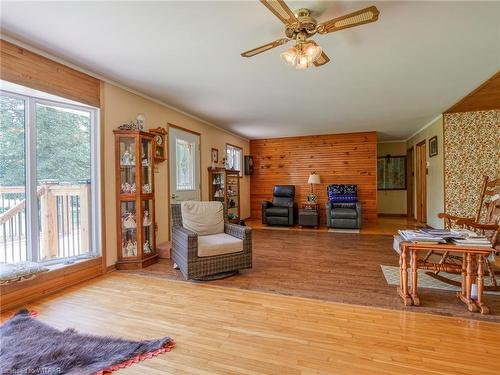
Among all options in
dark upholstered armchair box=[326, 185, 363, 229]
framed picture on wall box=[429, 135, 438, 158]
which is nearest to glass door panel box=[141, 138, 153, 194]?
dark upholstered armchair box=[326, 185, 363, 229]

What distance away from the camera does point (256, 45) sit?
2480 mm

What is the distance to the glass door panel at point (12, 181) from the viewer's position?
2480mm

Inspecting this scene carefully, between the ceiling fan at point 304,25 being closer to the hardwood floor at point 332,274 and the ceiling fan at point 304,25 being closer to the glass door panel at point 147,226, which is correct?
the hardwood floor at point 332,274

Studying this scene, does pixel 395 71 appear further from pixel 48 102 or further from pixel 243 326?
pixel 48 102

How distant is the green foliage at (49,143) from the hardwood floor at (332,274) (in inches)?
58.2

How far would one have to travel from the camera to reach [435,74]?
3.15 m

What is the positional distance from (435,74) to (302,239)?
10.8 feet

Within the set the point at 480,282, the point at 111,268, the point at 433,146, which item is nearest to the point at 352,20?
the point at 480,282

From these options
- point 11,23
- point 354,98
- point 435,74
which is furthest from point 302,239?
point 11,23

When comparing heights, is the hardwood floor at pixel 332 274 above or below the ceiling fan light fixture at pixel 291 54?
below

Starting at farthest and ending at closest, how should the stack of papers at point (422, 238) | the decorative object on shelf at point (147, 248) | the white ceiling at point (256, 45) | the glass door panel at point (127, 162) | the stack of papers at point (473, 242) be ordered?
the decorative object on shelf at point (147, 248)
the glass door panel at point (127, 162)
the stack of papers at point (422, 238)
the stack of papers at point (473, 242)
the white ceiling at point (256, 45)

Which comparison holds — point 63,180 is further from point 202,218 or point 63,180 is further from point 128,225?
point 202,218

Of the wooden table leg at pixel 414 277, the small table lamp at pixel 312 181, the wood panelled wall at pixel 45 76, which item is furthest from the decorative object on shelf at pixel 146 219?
the small table lamp at pixel 312 181

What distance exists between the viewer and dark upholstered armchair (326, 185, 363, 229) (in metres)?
6.02
